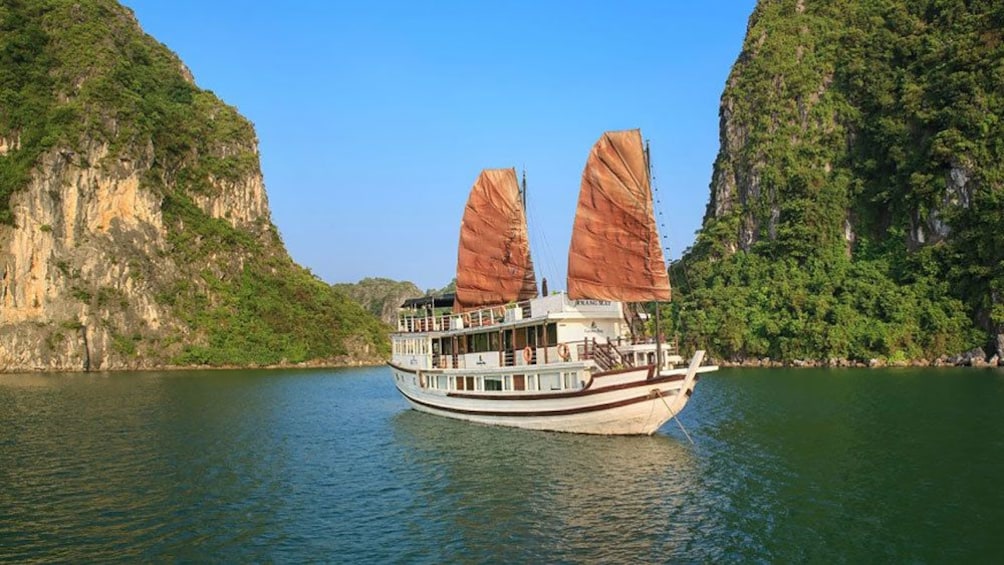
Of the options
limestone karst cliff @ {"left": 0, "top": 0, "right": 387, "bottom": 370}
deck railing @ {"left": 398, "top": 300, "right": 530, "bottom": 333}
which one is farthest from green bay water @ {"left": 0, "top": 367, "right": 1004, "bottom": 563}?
limestone karst cliff @ {"left": 0, "top": 0, "right": 387, "bottom": 370}

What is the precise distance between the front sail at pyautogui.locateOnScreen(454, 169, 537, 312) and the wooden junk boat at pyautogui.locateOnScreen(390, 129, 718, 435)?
3.21m

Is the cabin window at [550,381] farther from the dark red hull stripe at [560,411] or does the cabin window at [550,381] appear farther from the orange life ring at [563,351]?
the dark red hull stripe at [560,411]

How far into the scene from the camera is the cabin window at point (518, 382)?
31.4m

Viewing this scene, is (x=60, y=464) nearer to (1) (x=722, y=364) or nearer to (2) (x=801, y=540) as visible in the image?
(2) (x=801, y=540)

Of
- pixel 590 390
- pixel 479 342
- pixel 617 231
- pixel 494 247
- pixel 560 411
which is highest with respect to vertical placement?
pixel 494 247

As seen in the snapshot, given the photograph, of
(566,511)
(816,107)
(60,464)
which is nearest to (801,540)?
(566,511)

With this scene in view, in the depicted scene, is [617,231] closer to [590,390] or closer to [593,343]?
[593,343]

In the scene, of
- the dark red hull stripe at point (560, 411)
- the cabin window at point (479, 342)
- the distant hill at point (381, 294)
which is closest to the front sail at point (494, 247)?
the cabin window at point (479, 342)

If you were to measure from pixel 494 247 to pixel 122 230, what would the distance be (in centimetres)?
7305

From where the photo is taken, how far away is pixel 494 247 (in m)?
40.1

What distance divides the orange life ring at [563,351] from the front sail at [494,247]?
9553 millimetres

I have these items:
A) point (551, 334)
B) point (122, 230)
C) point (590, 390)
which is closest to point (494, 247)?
point (551, 334)

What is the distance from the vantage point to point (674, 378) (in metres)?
26.9

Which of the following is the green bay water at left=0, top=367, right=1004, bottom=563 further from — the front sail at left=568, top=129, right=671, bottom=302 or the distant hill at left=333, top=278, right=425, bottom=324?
the distant hill at left=333, top=278, right=425, bottom=324
